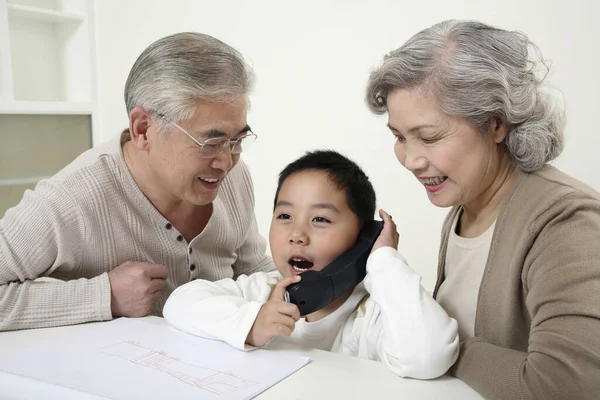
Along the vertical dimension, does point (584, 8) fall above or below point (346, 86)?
above

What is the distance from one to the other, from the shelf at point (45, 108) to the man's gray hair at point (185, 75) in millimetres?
2322


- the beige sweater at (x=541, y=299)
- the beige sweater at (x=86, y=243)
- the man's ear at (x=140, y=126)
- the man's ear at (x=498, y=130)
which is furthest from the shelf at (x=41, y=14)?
the beige sweater at (x=541, y=299)

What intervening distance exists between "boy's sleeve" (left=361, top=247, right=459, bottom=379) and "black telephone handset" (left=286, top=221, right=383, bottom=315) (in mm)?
46

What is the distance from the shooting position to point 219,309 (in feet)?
4.29

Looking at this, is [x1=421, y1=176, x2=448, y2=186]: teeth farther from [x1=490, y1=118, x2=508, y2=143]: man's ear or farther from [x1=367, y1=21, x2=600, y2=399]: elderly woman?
[x1=490, y1=118, x2=508, y2=143]: man's ear

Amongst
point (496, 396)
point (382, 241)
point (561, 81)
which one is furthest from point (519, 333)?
point (561, 81)

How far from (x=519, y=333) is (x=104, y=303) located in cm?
94

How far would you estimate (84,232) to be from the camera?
5.17ft

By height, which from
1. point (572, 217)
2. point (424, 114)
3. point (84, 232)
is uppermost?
point (424, 114)

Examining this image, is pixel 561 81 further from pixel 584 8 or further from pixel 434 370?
pixel 434 370

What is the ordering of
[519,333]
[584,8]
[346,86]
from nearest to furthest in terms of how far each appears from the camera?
[519,333] → [584,8] → [346,86]

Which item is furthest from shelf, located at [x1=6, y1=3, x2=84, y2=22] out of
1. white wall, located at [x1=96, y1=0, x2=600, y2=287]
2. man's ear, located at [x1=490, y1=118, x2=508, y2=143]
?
man's ear, located at [x1=490, y1=118, x2=508, y2=143]

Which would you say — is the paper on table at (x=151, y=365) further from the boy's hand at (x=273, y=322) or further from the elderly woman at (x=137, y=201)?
the elderly woman at (x=137, y=201)

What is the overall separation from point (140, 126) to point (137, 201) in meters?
0.21
